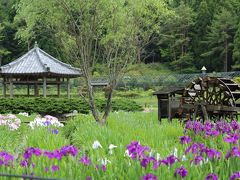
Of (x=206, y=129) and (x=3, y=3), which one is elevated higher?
(x=3, y=3)

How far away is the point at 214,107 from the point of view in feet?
36.2

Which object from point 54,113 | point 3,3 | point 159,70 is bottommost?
point 54,113

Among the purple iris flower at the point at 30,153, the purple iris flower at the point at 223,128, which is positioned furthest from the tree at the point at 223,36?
the purple iris flower at the point at 30,153

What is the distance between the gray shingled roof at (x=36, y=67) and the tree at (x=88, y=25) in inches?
480

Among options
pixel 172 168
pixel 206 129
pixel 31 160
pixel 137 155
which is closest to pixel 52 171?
pixel 31 160

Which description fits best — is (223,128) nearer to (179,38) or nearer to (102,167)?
(102,167)

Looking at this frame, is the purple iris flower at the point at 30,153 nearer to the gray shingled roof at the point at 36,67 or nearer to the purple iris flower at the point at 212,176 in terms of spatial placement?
the purple iris flower at the point at 212,176

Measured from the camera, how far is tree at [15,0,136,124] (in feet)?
32.0

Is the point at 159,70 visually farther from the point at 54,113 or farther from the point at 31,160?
the point at 31,160

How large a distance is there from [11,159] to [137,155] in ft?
4.19

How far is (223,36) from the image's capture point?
41.9 meters

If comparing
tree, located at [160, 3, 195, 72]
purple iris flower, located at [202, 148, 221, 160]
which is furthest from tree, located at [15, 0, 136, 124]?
tree, located at [160, 3, 195, 72]

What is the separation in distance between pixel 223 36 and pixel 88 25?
3452 cm

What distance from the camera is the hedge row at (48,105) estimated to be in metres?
19.9
